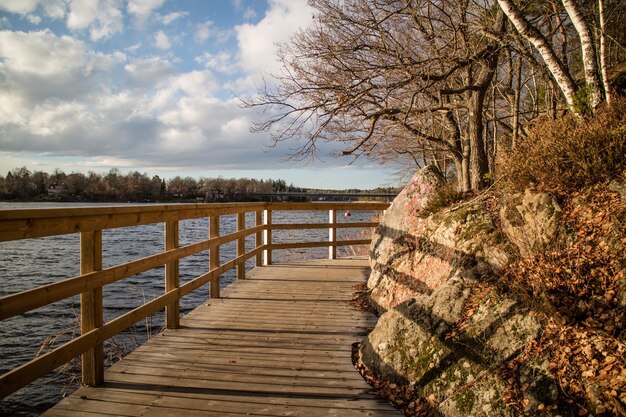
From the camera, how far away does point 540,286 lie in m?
3.39

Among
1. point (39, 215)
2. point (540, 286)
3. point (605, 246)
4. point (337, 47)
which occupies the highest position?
point (337, 47)

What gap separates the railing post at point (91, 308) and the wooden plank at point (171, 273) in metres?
1.23

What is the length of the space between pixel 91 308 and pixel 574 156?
15.5 ft

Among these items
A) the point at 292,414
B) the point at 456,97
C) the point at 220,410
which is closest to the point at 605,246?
the point at 292,414

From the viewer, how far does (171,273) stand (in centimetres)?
495

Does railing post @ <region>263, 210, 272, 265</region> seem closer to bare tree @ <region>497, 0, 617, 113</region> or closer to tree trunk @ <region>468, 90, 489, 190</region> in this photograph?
tree trunk @ <region>468, 90, 489, 190</region>

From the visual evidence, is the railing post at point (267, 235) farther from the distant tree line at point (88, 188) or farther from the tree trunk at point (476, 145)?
the distant tree line at point (88, 188)

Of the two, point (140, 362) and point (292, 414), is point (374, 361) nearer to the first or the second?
point (292, 414)

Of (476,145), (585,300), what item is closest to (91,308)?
(585,300)

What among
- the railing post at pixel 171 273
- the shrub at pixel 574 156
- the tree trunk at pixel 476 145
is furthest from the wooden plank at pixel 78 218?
the tree trunk at pixel 476 145

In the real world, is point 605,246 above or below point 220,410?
above

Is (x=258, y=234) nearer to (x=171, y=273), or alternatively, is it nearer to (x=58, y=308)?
(x=171, y=273)

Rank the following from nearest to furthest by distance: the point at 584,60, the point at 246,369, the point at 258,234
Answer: the point at 246,369 < the point at 584,60 < the point at 258,234

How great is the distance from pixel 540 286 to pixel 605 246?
693mm
